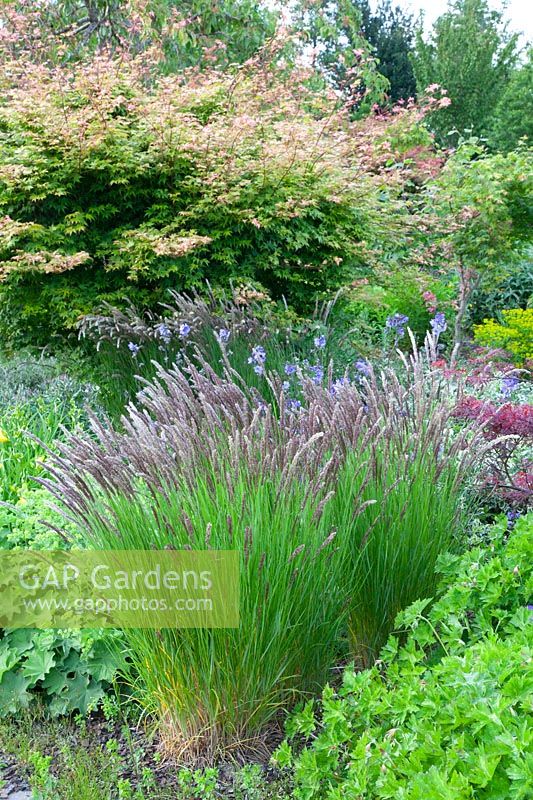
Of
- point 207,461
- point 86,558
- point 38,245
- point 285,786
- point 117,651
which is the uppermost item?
point 38,245

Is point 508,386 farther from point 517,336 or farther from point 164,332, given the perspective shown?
point 517,336

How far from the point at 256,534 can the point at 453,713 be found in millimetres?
890

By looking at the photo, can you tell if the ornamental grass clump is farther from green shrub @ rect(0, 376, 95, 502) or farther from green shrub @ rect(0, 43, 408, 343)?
green shrub @ rect(0, 43, 408, 343)

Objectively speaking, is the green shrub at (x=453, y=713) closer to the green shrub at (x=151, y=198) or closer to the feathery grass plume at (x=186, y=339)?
the feathery grass plume at (x=186, y=339)

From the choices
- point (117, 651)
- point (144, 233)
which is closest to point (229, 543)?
point (117, 651)

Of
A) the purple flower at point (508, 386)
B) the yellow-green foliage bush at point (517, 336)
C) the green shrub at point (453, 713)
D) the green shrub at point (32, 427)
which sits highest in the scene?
the green shrub at point (453, 713)

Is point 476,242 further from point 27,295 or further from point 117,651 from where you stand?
point 117,651

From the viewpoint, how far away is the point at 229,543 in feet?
7.93

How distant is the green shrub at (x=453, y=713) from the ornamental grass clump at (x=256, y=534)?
0.22 metres

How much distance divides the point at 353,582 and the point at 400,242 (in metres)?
5.18

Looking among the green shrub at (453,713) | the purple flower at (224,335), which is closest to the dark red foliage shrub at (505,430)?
the green shrub at (453,713)

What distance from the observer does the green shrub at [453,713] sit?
151cm

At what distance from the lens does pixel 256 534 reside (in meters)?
2.41

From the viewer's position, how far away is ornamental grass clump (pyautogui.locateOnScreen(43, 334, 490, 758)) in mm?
2434
